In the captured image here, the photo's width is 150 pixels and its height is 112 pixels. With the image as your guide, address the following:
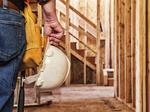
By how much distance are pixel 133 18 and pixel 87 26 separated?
5.14m

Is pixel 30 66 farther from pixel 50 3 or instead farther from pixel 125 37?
pixel 125 37

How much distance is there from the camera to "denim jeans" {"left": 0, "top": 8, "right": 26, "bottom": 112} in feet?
4.33

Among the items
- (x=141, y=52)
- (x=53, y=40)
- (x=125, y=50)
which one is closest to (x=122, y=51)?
(x=125, y=50)

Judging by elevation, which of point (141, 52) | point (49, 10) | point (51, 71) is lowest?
point (51, 71)

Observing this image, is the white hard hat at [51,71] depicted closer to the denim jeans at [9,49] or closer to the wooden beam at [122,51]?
the denim jeans at [9,49]

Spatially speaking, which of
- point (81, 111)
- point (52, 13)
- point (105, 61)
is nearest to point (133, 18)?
point (81, 111)

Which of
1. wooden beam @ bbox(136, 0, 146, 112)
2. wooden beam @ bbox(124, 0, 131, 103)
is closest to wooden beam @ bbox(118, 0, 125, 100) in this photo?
wooden beam @ bbox(124, 0, 131, 103)

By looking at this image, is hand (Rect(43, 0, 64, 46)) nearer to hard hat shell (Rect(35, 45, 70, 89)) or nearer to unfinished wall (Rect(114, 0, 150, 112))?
hard hat shell (Rect(35, 45, 70, 89))

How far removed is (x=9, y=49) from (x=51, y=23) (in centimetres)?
25

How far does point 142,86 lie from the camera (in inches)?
123

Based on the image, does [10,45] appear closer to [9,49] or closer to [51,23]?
[9,49]

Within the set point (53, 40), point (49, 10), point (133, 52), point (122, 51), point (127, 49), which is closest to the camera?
point (49, 10)

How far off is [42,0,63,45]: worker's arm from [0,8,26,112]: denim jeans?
0.13 metres

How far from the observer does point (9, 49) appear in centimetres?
134
